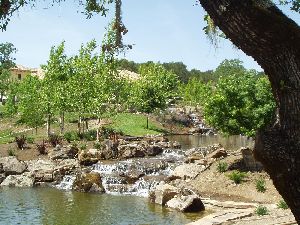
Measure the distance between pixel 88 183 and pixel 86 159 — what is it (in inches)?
245

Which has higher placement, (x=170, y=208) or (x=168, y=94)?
(x=168, y=94)

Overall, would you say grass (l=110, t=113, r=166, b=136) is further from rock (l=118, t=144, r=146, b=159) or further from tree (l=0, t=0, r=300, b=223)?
tree (l=0, t=0, r=300, b=223)

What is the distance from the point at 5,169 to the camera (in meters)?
29.9

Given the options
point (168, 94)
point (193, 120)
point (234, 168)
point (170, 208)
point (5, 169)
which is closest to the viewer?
point (170, 208)

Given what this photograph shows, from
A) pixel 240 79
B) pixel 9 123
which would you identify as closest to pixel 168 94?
pixel 9 123

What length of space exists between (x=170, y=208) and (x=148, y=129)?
4066cm

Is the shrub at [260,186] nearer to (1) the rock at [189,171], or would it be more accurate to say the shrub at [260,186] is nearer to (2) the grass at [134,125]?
(1) the rock at [189,171]

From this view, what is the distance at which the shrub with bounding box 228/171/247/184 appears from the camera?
22.0 m

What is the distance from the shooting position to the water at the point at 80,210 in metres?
18.2

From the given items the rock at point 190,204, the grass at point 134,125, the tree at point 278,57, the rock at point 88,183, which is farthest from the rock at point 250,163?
the grass at point 134,125

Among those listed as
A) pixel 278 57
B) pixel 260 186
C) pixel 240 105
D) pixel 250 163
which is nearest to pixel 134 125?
pixel 240 105

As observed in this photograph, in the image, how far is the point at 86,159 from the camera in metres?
31.7

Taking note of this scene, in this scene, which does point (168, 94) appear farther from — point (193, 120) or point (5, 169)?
point (5, 169)

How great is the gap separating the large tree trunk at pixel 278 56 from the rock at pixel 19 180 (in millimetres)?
24970
